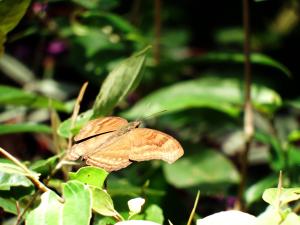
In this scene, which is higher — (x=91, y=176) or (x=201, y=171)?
(x=91, y=176)

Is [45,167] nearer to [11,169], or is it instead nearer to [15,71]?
[11,169]

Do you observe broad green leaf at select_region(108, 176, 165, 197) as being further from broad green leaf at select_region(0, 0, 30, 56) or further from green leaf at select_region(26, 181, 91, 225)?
broad green leaf at select_region(0, 0, 30, 56)

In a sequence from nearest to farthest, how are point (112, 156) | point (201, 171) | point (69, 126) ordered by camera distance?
point (112, 156) → point (69, 126) → point (201, 171)

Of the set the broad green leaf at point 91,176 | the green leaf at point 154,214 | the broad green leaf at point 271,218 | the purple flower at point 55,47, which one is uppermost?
the broad green leaf at point 271,218

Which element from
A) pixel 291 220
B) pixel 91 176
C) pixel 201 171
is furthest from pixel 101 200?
pixel 201 171

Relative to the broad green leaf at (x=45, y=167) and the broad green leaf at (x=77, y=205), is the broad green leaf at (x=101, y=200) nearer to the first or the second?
the broad green leaf at (x=77, y=205)

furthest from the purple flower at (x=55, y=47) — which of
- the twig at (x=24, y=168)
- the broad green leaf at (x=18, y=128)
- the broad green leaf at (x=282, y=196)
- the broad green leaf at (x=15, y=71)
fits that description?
the broad green leaf at (x=282, y=196)

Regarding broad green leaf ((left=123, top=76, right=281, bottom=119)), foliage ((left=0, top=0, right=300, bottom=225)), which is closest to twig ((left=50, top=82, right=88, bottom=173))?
foliage ((left=0, top=0, right=300, bottom=225))

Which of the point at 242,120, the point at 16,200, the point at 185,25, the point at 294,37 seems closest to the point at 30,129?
the point at 16,200
